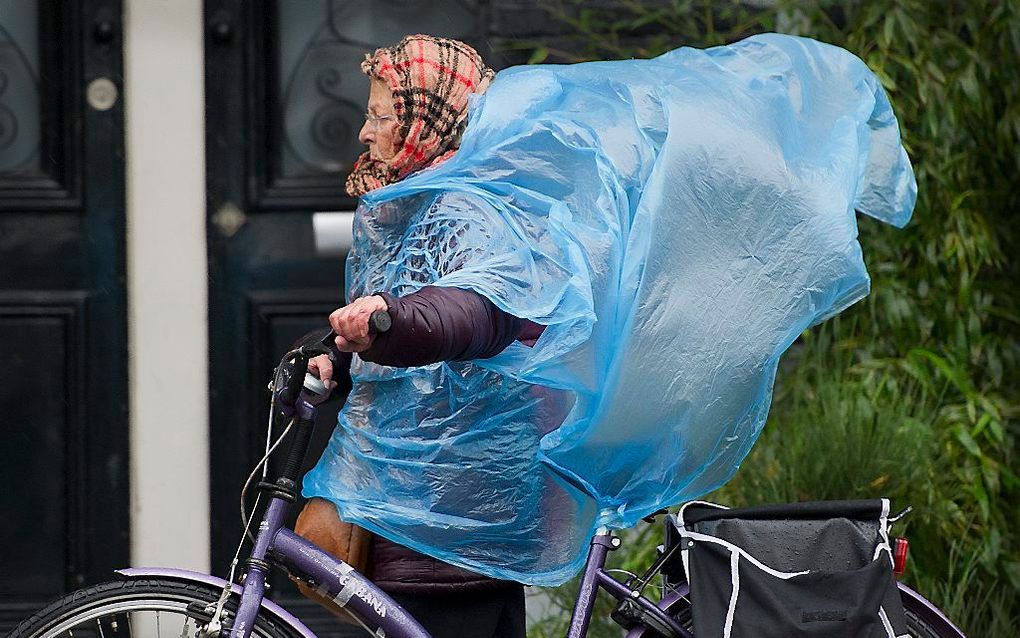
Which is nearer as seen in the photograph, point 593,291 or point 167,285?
point 593,291

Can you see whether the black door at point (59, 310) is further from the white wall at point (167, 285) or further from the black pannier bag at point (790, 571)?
the black pannier bag at point (790, 571)

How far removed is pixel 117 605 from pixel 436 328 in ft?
2.45

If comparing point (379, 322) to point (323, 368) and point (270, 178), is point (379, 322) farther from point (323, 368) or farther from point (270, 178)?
point (270, 178)

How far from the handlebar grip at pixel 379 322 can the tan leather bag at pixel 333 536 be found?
1.83 ft

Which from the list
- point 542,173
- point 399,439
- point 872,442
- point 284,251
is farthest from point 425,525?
point 284,251

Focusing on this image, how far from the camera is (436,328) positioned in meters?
2.16

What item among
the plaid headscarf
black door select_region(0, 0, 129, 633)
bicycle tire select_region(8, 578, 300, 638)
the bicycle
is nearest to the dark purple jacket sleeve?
the bicycle

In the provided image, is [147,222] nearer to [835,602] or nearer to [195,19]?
[195,19]

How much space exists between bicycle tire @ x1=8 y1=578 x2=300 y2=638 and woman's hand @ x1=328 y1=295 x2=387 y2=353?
556 mm

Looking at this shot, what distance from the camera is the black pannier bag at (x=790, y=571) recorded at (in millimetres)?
2488

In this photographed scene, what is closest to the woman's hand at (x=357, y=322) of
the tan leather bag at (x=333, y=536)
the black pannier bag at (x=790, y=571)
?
the tan leather bag at (x=333, y=536)

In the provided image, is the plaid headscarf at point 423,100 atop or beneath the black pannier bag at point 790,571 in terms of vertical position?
atop

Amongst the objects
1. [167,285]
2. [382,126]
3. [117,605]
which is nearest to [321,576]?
[117,605]

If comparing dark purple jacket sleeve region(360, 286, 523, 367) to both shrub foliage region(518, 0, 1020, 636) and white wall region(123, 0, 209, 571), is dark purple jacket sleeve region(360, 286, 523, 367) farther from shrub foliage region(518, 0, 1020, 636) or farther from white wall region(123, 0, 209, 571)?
white wall region(123, 0, 209, 571)
